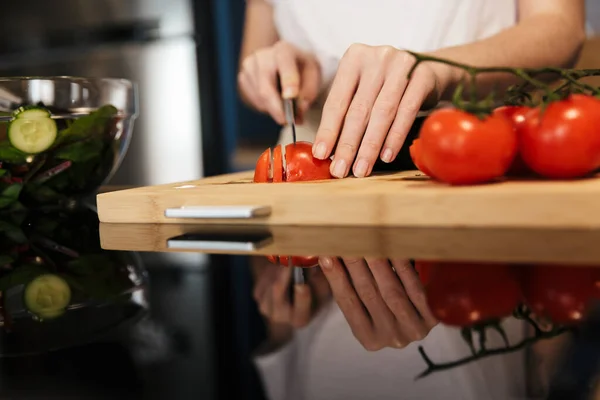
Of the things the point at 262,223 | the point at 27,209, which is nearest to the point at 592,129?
the point at 262,223

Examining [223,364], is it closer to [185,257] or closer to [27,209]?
[185,257]

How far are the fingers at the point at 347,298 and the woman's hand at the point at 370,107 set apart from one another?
41 centimetres

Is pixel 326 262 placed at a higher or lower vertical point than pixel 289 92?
lower

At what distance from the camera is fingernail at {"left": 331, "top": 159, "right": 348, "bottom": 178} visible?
40.3 inches

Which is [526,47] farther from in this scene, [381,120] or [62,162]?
[62,162]

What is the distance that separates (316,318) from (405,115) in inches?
24.7

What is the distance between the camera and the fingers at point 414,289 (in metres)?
0.44

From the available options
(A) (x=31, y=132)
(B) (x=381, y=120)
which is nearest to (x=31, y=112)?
(A) (x=31, y=132)

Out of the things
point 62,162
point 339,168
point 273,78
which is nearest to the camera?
point 339,168

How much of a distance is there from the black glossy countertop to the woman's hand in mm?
272

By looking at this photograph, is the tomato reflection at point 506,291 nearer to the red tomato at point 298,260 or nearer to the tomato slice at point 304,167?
the red tomato at point 298,260

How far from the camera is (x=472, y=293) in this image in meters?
0.48

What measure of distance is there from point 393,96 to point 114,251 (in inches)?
20.1

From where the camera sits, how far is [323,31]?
6.10 feet
